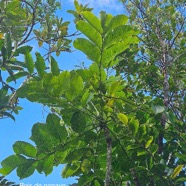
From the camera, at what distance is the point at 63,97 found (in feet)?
8.21

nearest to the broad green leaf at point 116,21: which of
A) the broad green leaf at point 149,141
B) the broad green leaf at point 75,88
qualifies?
the broad green leaf at point 75,88

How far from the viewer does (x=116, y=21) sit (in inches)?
88.6

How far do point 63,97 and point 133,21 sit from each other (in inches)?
209

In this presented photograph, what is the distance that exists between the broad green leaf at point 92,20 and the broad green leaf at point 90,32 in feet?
0.08

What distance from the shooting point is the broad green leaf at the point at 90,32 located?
7.41 ft

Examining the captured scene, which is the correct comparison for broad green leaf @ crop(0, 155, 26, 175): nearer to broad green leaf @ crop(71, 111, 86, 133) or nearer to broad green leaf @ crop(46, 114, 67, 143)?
broad green leaf @ crop(46, 114, 67, 143)

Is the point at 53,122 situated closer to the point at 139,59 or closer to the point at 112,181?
the point at 112,181

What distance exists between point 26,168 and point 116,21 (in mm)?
1019

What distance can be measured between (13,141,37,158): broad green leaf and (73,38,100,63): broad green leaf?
649 mm

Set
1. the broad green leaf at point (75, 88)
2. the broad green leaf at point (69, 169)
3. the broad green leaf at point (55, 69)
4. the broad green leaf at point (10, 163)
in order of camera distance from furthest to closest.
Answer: the broad green leaf at point (69, 169)
the broad green leaf at point (55, 69)
the broad green leaf at point (10, 163)
the broad green leaf at point (75, 88)

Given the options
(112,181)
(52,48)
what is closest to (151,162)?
(112,181)

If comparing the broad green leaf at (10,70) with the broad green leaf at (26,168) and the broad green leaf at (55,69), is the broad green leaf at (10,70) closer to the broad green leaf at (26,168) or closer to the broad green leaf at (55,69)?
the broad green leaf at (55,69)

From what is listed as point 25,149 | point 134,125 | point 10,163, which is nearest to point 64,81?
point 25,149

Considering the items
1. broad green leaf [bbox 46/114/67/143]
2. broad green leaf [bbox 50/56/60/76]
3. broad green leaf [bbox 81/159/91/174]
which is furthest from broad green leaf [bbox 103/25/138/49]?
broad green leaf [bbox 81/159/91/174]
